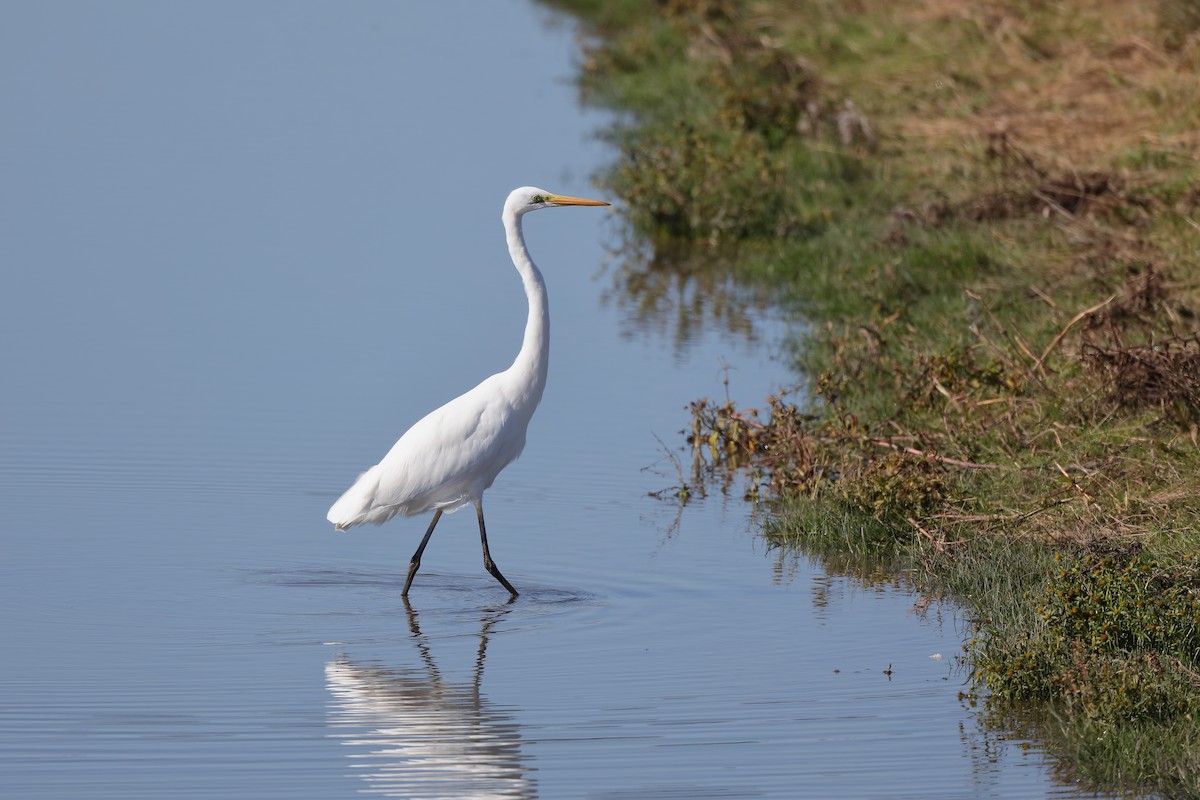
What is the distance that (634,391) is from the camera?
11617 millimetres

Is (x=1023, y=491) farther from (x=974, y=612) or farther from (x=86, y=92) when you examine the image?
(x=86, y=92)

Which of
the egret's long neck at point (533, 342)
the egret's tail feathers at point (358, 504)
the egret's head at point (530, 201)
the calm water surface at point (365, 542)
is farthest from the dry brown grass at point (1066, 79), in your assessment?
the egret's tail feathers at point (358, 504)

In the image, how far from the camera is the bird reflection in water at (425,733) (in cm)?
594

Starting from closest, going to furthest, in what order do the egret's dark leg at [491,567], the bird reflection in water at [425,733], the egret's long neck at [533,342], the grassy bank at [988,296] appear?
the bird reflection in water at [425,733]
the grassy bank at [988,296]
the egret's dark leg at [491,567]
the egret's long neck at [533,342]

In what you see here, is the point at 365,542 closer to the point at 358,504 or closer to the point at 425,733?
the point at 358,504

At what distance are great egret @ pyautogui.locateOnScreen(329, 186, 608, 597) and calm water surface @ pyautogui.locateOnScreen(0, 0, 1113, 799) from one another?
0.35m

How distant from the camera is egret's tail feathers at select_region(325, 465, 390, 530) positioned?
8.19 m

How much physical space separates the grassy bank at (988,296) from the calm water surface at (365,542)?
1.23 ft

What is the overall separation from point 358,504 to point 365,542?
1039 mm

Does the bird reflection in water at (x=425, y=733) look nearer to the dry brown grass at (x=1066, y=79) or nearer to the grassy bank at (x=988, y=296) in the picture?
the grassy bank at (x=988, y=296)

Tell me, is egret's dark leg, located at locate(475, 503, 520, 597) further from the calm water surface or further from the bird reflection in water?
the bird reflection in water

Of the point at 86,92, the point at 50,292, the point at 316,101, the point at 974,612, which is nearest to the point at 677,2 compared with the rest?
the point at 316,101

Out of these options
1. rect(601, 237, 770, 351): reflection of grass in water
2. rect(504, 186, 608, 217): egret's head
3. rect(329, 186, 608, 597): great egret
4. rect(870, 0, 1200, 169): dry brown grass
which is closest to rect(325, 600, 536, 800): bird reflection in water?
rect(329, 186, 608, 597): great egret

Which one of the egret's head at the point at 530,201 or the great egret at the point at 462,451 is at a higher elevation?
the egret's head at the point at 530,201
